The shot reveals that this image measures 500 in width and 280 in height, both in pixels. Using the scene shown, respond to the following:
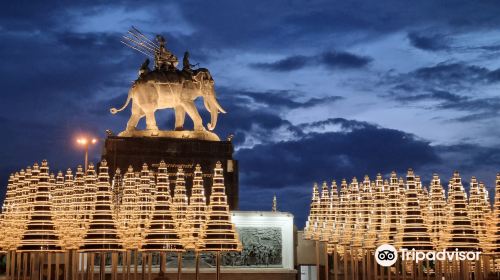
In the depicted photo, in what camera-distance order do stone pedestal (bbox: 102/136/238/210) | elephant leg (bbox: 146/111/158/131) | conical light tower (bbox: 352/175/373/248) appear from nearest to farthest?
conical light tower (bbox: 352/175/373/248) → stone pedestal (bbox: 102/136/238/210) → elephant leg (bbox: 146/111/158/131)

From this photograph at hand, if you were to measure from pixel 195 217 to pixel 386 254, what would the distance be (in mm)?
8098

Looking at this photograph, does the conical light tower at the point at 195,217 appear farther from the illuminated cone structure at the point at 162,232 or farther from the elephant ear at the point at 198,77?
the elephant ear at the point at 198,77

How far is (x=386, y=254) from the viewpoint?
32.6 metres

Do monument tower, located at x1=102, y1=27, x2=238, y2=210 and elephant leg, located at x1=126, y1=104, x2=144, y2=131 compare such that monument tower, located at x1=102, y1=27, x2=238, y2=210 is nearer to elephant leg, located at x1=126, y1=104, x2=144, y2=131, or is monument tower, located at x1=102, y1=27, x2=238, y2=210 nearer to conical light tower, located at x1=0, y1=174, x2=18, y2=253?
elephant leg, located at x1=126, y1=104, x2=144, y2=131

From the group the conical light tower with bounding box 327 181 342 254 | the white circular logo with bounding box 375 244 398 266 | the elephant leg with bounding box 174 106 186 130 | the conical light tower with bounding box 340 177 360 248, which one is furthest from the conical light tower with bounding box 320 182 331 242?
the elephant leg with bounding box 174 106 186 130

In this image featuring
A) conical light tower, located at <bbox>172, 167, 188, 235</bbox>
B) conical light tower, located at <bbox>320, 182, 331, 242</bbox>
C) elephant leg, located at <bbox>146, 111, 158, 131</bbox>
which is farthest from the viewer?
elephant leg, located at <bbox>146, 111, 158, 131</bbox>

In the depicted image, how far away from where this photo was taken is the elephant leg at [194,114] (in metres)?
51.0

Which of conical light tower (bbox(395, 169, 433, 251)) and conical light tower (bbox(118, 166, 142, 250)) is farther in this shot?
conical light tower (bbox(118, 166, 142, 250))

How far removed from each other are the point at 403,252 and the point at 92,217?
41.2 ft

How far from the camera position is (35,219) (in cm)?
3134

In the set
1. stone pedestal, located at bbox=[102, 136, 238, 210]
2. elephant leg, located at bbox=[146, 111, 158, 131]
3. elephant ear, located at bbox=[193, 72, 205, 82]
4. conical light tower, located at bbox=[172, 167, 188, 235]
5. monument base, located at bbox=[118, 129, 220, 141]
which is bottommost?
conical light tower, located at bbox=[172, 167, 188, 235]

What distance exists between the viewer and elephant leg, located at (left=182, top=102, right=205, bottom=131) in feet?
167

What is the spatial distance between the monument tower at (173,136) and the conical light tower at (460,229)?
20037 mm

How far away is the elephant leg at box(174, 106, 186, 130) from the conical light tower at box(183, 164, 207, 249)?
18888 millimetres
